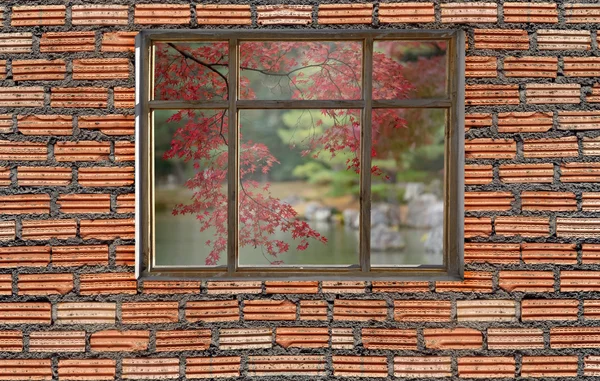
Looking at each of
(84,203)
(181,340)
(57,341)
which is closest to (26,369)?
(57,341)

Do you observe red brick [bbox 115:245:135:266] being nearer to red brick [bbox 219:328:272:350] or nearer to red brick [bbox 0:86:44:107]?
red brick [bbox 219:328:272:350]

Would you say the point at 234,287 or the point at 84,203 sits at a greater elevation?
the point at 84,203

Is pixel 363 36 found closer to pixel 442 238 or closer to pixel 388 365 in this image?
pixel 442 238

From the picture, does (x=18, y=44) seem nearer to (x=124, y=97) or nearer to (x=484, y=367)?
(x=124, y=97)

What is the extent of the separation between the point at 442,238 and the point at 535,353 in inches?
35.2

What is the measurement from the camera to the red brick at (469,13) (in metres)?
3.08

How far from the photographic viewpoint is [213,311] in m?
3.12

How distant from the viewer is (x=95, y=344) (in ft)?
10.3

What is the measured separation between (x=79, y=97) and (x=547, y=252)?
304cm

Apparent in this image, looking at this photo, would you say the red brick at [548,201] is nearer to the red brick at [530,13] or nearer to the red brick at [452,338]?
the red brick at [452,338]

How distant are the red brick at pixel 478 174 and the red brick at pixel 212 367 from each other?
5.98ft

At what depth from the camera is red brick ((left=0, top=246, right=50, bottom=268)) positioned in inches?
122

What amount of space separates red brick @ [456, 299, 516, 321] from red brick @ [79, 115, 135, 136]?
2303 millimetres

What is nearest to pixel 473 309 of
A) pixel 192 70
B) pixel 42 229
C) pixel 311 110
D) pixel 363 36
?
pixel 311 110
